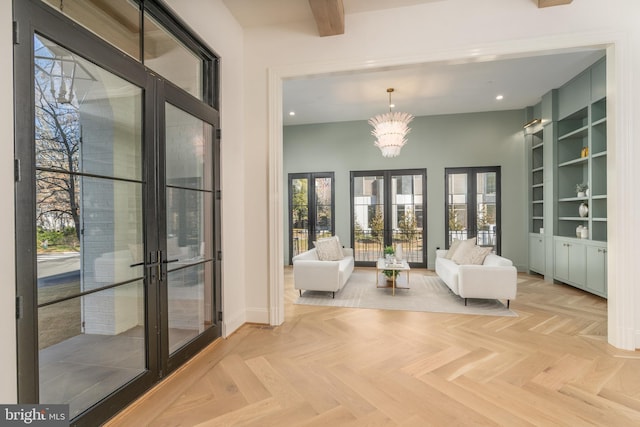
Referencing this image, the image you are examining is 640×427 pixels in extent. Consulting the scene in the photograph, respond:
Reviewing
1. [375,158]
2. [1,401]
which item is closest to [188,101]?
[1,401]

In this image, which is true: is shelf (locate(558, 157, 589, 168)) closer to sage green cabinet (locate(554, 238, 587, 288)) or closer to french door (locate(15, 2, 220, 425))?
sage green cabinet (locate(554, 238, 587, 288))

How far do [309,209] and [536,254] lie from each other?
16.6 feet

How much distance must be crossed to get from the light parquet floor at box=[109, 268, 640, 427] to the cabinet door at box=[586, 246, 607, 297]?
1.20 meters

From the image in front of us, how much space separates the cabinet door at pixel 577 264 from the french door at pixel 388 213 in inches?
107

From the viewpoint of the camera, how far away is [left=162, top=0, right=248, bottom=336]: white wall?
10.3 feet

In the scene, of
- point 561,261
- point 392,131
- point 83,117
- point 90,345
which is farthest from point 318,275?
point 561,261

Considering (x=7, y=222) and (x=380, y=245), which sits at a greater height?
(x=7, y=222)

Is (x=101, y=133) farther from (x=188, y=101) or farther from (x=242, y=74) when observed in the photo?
(x=242, y=74)

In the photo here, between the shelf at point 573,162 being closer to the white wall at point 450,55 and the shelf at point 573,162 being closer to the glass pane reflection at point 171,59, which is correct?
the white wall at point 450,55

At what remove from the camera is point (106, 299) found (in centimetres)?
198

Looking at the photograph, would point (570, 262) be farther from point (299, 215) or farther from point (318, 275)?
point (299, 215)

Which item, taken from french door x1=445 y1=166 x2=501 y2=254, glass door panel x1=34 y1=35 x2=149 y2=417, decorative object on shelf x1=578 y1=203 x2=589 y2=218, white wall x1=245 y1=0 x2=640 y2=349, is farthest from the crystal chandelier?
glass door panel x1=34 y1=35 x2=149 y2=417

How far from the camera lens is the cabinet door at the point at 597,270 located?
4.40 metres

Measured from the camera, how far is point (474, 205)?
23.0ft
